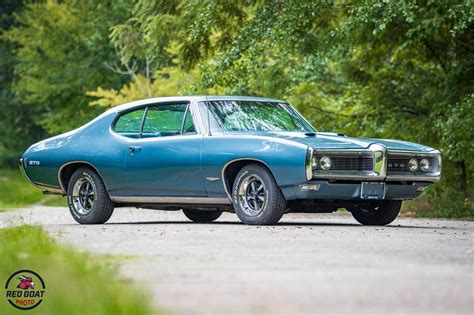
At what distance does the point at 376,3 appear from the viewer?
1945 cm

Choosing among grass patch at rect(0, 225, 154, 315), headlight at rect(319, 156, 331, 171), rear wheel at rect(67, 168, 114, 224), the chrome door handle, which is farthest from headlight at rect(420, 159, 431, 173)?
grass patch at rect(0, 225, 154, 315)

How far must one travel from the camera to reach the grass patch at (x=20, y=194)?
1692 inches

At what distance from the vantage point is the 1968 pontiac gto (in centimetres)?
1345

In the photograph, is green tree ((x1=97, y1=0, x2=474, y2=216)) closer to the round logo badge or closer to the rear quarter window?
the rear quarter window

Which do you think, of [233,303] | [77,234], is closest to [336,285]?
[233,303]

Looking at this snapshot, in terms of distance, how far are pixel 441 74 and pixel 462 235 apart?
12428 millimetres

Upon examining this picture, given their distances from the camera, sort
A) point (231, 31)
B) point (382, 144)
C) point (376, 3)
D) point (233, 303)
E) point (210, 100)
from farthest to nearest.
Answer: point (231, 31), point (376, 3), point (210, 100), point (382, 144), point (233, 303)

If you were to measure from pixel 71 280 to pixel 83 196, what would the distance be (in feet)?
27.6

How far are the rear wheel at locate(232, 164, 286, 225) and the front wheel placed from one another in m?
1.72

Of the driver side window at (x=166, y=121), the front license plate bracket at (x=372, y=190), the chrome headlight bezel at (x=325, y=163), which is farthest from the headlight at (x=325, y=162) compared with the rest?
the driver side window at (x=166, y=121)

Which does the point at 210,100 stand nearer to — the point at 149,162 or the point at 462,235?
the point at 149,162

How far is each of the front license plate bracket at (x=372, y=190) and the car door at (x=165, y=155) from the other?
1826 millimetres

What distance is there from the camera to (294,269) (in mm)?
7969

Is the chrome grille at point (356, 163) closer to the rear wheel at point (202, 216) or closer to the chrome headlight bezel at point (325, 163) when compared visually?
the chrome headlight bezel at point (325, 163)
